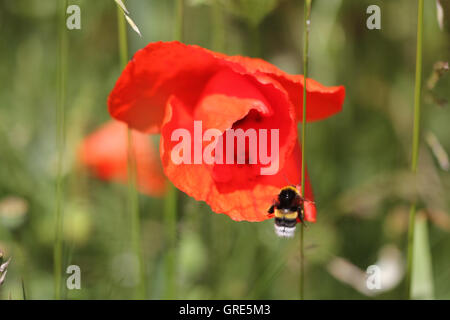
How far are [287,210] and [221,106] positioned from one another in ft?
0.52

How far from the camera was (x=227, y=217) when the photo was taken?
1.16 metres

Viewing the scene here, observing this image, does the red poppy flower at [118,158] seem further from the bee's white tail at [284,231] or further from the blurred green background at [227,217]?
the bee's white tail at [284,231]

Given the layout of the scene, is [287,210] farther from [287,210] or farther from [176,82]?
[176,82]

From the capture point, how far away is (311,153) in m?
1.45

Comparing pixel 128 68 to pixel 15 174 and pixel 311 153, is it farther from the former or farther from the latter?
pixel 311 153

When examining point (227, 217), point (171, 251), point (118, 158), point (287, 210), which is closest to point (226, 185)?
point (287, 210)

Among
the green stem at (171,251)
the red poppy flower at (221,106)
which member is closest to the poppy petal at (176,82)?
the red poppy flower at (221,106)

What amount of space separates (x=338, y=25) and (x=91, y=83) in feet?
2.24

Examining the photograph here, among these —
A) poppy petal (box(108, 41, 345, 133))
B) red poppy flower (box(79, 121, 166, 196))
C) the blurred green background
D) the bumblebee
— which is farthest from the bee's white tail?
red poppy flower (box(79, 121, 166, 196))

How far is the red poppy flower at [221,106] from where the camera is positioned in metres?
0.70

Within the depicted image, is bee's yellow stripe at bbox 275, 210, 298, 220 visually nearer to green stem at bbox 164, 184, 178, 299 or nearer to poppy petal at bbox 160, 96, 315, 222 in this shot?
poppy petal at bbox 160, 96, 315, 222

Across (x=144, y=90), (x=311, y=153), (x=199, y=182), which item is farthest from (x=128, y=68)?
(x=311, y=153)

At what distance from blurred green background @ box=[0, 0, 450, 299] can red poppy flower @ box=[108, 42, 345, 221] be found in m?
0.20

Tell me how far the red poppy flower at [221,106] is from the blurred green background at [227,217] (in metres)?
0.20
